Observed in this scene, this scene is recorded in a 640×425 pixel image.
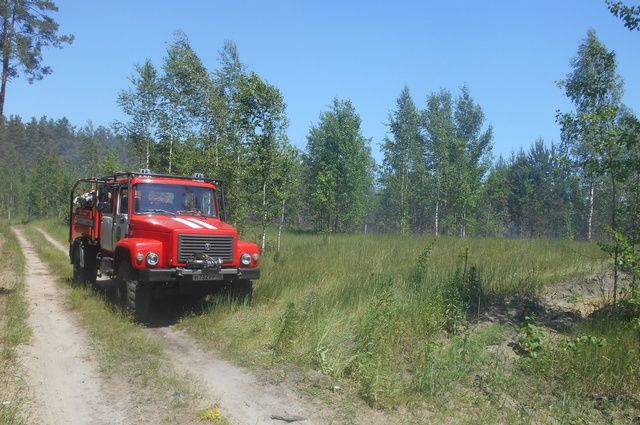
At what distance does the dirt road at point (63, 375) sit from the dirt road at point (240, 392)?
39.1 inches

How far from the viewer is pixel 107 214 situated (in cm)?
1060

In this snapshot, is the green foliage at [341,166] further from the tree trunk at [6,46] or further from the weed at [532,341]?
the weed at [532,341]

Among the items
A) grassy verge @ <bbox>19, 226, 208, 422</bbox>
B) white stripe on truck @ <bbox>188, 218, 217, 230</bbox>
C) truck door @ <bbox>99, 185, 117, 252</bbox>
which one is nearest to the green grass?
grassy verge @ <bbox>19, 226, 208, 422</bbox>

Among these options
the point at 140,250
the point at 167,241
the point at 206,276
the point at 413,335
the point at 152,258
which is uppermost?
the point at 167,241

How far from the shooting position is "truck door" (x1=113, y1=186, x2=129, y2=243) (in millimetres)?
9570

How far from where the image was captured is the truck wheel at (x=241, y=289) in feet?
30.9

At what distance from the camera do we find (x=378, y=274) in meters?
10.7

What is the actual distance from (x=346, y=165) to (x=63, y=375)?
3182 cm

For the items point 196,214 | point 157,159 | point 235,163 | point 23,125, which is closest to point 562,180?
point 157,159

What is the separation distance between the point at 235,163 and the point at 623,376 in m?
11.5

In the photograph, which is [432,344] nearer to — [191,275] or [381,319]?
[381,319]

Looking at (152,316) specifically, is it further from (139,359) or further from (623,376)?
(623,376)

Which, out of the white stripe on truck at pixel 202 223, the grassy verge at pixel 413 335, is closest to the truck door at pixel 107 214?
the white stripe on truck at pixel 202 223

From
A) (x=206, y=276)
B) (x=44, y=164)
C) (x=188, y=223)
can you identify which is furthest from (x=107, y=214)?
(x=44, y=164)
